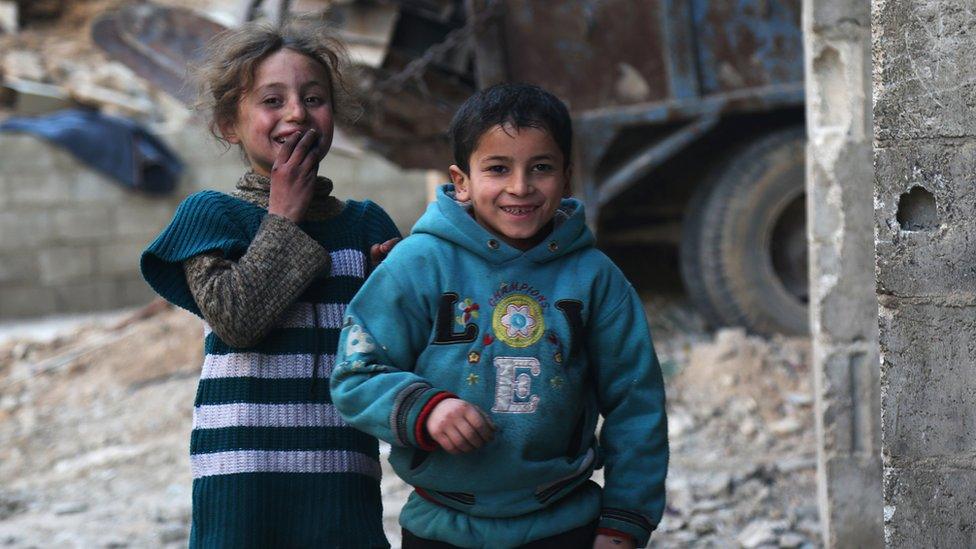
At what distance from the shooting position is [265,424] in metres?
2.05

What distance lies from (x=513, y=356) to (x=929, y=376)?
73cm

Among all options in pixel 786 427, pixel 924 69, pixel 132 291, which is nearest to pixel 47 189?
pixel 132 291

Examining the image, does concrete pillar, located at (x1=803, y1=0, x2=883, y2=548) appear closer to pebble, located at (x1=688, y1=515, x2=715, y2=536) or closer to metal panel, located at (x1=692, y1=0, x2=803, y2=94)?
pebble, located at (x1=688, y1=515, x2=715, y2=536)

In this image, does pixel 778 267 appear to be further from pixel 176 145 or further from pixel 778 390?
pixel 176 145

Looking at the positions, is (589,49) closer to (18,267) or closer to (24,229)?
(24,229)

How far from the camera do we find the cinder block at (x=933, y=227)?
78.7 inches

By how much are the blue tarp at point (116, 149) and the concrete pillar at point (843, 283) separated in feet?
23.1

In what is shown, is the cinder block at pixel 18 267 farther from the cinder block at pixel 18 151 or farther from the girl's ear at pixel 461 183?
the girl's ear at pixel 461 183

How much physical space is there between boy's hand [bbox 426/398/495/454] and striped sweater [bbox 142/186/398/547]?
385mm

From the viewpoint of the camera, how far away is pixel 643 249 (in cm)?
795

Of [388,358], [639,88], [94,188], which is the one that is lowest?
[388,358]

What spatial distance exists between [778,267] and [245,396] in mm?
4953

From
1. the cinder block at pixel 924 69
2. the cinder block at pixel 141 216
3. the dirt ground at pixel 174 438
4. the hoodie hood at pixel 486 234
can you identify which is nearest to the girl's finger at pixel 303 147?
the hoodie hood at pixel 486 234

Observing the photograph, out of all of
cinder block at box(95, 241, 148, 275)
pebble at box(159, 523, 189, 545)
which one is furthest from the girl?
cinder block at box(95, 241, 148, 275)
